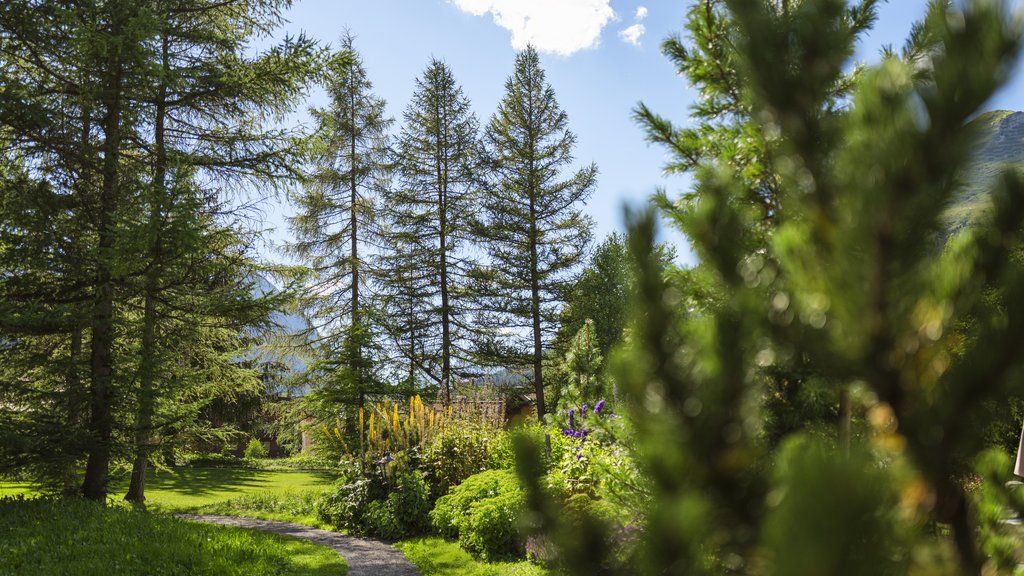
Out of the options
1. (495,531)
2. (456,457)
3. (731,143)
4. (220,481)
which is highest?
(731,143)

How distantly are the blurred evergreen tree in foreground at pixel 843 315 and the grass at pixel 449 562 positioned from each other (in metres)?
5.78

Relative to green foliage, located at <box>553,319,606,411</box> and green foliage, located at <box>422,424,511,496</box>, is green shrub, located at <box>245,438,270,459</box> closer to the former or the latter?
green foliage, located at <box>553,319,606,411</box>

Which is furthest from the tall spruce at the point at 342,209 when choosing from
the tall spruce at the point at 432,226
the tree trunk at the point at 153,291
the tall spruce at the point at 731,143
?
the tall spruce at the point at 731,143

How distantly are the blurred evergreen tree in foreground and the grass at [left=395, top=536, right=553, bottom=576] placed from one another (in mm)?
5778

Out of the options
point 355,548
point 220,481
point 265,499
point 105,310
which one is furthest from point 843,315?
point 220,481

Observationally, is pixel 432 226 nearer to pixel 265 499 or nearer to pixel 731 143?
pixel 265 499

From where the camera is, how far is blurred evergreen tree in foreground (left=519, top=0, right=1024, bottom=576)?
73 cm

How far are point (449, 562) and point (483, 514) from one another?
765mm

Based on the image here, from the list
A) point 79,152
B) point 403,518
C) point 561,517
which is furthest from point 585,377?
point 561,517

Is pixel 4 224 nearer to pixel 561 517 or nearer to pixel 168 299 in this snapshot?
pixel 168 299

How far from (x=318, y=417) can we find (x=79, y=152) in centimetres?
952

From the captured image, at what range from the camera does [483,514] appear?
7617 mm

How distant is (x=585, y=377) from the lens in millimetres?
12477

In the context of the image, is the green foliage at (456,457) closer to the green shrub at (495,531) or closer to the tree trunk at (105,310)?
the green shrub at (495,531)
